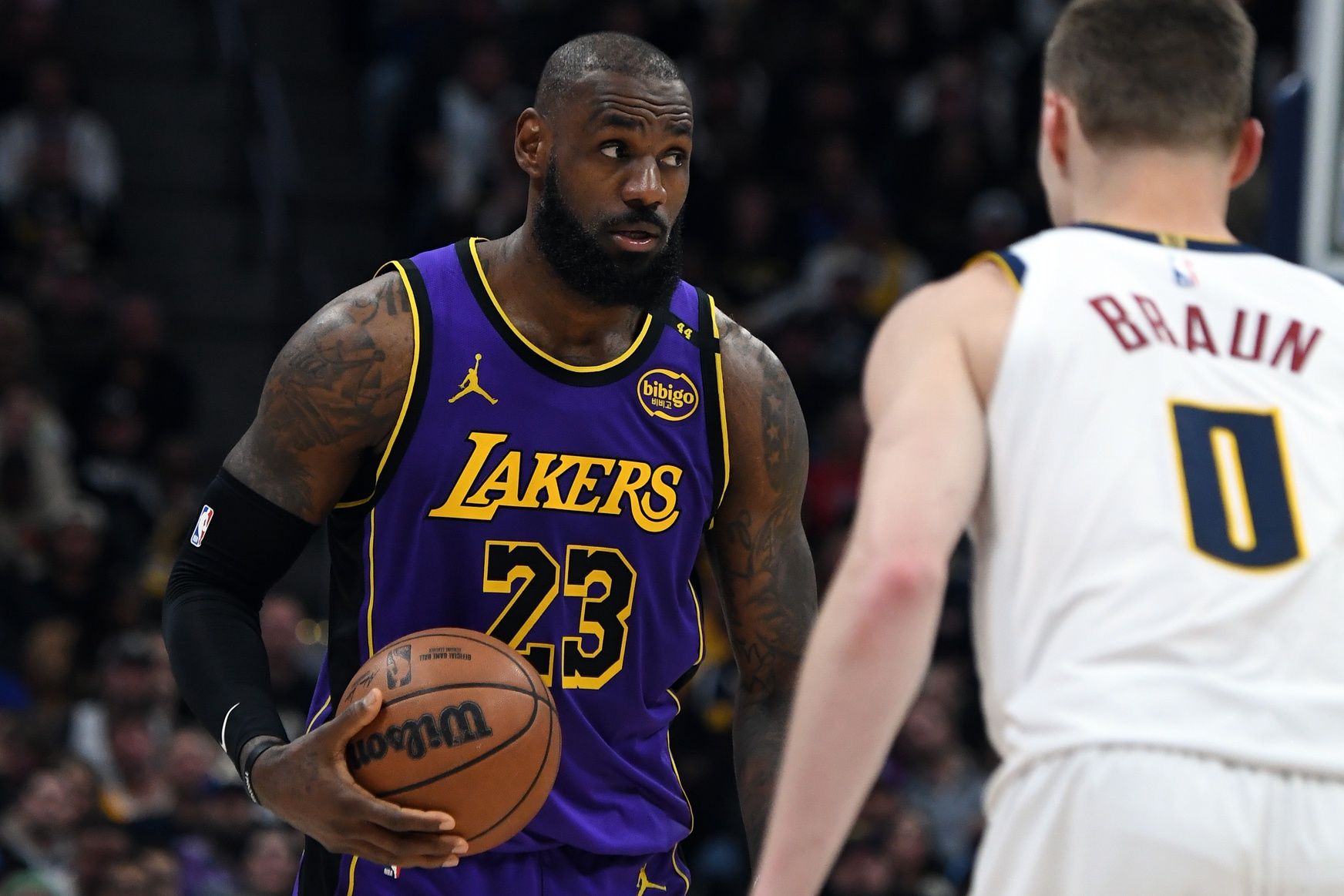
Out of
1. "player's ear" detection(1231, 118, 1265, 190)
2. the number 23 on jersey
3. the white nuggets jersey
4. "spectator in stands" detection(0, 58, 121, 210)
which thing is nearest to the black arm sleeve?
the number 23 on jersey

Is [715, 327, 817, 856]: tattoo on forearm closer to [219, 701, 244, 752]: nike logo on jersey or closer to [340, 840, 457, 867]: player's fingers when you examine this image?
[340, 840, 457, 867]: player's fingers

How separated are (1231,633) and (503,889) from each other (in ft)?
6.05

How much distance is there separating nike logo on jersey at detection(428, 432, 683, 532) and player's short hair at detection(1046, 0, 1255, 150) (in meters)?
1.48

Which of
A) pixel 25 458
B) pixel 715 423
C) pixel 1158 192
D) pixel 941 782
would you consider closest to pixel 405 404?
pixel 715 423

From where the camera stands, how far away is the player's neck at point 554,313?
13.7 ft

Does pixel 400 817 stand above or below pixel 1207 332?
below

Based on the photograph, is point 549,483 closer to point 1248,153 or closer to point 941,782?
point 1248,153

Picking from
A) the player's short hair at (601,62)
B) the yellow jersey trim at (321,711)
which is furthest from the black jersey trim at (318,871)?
the player's short hair at (601,62)

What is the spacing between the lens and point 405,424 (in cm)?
399

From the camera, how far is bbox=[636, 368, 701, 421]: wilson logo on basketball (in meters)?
4.18

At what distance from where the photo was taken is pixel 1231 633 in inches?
106

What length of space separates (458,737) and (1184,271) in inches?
64.9

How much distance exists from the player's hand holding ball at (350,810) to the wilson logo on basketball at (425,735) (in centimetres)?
3

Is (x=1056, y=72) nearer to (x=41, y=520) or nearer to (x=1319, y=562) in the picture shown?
(x=1319, y=562)
